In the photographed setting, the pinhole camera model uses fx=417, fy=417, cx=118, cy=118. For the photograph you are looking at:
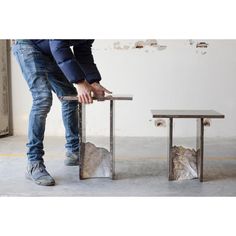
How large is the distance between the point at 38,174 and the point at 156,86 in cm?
118

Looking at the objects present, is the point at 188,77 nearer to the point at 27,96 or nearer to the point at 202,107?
the point at 202,107

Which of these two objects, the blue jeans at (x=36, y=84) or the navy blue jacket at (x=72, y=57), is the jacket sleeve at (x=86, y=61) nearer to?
the navy blue jacket at (x=72, y=57)

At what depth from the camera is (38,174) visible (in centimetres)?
166

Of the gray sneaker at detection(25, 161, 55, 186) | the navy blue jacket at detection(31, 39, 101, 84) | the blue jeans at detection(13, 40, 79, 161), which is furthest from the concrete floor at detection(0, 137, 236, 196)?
the navy blue jacket at detection(31, 39, 101, 84)

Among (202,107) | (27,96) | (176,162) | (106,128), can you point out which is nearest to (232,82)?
(202,107)

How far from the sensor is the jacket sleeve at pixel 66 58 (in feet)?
4.93

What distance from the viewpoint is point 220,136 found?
97.5 inches

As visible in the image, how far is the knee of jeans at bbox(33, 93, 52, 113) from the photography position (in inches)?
65.8

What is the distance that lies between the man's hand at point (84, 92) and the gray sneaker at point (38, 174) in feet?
1.07

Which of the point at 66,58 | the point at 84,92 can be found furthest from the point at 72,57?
the point at 84,92

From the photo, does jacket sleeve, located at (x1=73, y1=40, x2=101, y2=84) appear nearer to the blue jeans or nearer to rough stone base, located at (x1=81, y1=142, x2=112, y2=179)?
the blue jeans

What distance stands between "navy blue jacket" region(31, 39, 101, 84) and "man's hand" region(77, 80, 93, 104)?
0.08 ft

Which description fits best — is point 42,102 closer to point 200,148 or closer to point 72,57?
point 72,57

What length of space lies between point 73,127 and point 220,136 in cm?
98
